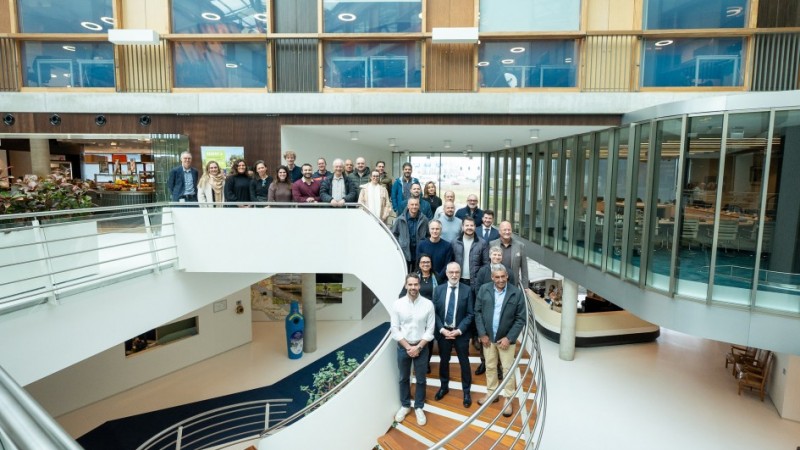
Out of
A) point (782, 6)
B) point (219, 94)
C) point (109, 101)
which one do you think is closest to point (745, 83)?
point (782, 6)

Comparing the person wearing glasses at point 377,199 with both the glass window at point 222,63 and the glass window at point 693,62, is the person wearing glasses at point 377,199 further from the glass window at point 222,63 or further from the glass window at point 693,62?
the glass window at point 693,62

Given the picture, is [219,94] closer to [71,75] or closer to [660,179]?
[71,75]

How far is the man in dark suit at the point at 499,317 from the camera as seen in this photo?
468 cm

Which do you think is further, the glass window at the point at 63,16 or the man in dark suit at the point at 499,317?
the glass window at the point at 63,16

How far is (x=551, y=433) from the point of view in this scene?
8.59m

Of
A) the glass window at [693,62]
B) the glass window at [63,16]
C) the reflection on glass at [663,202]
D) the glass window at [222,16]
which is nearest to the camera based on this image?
the reflection on glass at [663,202]

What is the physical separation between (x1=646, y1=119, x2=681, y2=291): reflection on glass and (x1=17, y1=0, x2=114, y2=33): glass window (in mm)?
11818

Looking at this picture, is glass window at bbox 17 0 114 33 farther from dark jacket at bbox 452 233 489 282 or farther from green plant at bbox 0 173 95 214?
dark jacket at bbox 452 233 489 282

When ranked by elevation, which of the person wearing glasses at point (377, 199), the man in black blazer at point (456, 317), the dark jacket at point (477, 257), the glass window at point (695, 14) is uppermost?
the glass window at point (695, 14)

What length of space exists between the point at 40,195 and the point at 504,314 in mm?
6180

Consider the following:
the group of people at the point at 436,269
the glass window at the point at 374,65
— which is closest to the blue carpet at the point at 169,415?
the group of people at the point at 436,269

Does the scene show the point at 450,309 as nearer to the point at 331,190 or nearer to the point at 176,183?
the point at 331,190

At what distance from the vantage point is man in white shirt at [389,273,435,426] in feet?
15.0

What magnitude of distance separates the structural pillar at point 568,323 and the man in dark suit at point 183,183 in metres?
9.52
